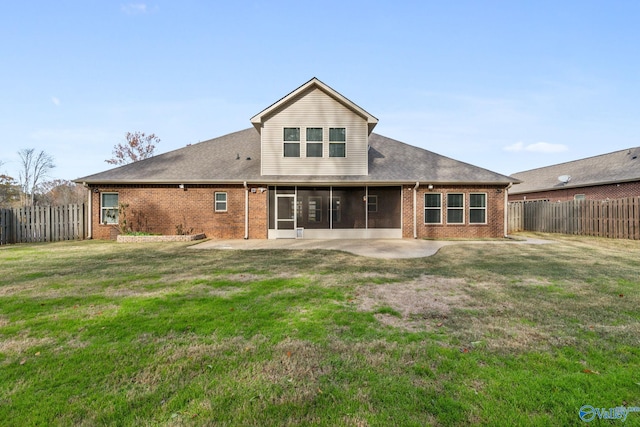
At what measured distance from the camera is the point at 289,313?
13.3 feet

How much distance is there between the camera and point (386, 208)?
1424 cm

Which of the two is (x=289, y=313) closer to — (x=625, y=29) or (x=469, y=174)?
(x=469, y=174)

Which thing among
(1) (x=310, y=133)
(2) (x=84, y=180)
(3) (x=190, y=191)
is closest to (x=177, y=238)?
(3) (x=190, y=191)

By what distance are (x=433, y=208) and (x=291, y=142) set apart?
7.82 metres

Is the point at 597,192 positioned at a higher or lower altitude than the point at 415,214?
higher

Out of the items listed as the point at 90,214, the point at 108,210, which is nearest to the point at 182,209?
the point at 108,210

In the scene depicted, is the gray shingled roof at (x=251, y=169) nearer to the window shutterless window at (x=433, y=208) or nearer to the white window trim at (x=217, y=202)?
the white window trim at (x=217, y=202)

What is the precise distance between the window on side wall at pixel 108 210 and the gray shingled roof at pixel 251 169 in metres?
0.79

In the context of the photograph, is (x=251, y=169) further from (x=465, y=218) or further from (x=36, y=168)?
(x=36, y=168)

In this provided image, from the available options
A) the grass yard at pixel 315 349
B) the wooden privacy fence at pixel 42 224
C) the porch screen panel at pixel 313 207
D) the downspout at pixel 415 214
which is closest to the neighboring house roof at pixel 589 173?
the downspout at pixel 415 214

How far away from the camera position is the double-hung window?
14.1 meters

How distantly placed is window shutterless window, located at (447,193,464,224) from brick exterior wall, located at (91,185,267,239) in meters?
9.18

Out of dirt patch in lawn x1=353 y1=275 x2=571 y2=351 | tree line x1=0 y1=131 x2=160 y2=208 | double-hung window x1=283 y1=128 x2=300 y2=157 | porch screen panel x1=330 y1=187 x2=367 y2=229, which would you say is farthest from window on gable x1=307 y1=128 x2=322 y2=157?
tree line x1=0 y1=131 x2=160 y2=208

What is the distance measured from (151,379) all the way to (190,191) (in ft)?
41.5
